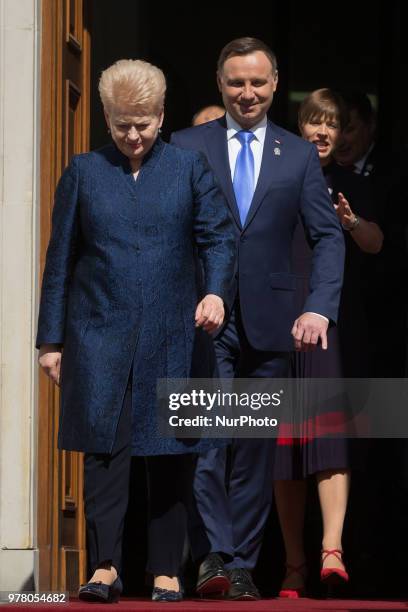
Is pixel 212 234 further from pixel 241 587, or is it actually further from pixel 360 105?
pixel 360 105

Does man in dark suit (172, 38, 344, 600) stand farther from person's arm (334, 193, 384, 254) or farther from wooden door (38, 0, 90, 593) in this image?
wooden door (38, 0, 90, 593)

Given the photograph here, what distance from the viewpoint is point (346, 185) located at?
22.0 feet

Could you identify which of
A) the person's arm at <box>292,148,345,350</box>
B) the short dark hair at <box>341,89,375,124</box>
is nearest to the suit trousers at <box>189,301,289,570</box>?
the person's arm at <box>292,148,345,350</box>

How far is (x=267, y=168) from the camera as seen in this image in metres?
6.16

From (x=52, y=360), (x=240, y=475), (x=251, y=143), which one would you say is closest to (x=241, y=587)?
(x=240, y=475)

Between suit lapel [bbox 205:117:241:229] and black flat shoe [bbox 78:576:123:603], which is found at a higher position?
suit lapel [bbox 205:117:241:229]

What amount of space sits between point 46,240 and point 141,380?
3.86 ft

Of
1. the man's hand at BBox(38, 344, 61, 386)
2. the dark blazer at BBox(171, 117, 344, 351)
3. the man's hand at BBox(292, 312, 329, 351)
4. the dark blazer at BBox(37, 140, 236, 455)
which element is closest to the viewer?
the dark blazer at BBox(37, 140, 236, 455)

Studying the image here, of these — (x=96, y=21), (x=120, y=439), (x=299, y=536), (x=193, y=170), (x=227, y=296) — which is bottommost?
(x=299, y=536)

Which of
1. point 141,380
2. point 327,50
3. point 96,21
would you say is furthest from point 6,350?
point 327,50

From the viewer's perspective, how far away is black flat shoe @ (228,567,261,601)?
5871mm

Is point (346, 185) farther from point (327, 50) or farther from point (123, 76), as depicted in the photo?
point (327, 50)

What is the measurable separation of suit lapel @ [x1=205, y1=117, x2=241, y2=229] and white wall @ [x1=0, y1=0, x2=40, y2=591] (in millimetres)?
702

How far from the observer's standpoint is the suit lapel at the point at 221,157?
613 cm
